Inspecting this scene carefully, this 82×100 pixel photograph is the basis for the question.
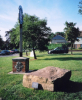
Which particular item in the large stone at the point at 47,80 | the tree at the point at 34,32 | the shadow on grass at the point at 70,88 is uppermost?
the tree at the point at 34,32

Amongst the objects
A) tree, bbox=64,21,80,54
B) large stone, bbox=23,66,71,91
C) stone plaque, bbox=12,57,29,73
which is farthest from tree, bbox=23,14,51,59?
large stone, bbox=23,66,71,91

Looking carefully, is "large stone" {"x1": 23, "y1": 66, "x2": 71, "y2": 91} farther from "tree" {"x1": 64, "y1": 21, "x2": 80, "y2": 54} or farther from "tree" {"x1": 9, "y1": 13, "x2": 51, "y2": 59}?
"tree" {"x1": 64, "y1": 21, "x2": 80, "y2": 54}

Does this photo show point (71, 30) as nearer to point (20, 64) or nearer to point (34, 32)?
point (34, 32)

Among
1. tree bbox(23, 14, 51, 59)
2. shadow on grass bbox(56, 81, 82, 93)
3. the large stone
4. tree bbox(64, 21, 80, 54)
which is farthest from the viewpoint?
tree bbox(64, 21, 80, 54)

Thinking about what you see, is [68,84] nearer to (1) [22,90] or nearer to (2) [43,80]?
(2) [43,80]

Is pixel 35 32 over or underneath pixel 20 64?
over

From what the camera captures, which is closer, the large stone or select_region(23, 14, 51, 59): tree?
the large stone

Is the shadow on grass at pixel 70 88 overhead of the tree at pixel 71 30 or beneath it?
beneath

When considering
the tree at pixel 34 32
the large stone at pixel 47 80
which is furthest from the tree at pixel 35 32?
the large stone at pixel 47 80

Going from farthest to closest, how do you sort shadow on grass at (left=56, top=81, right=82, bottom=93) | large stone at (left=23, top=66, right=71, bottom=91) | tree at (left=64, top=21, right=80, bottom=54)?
tree at (left=64, top=21, right=80, bottom=54) < shadow on grass at (left=56, top=81, right=82, bottom=93) < large stone at (left=23, top=66, right=71, bottom=91)

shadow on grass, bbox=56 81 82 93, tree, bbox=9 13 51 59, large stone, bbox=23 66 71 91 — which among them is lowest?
shadow on grass, bbox=56 81 82 93

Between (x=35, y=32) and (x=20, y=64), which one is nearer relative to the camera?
(x=20, y=64)

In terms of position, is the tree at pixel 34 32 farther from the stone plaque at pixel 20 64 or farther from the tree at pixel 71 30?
the tree at pixel 71 30

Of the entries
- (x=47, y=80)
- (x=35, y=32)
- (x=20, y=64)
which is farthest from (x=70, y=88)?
(x=35, y=32)
